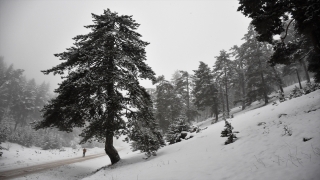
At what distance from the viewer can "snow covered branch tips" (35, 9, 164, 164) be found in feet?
32.6

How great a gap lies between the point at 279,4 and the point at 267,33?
199 centimetres

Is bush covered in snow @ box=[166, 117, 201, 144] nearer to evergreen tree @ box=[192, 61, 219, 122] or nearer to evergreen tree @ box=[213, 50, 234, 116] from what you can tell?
evergreen tree @ box=[192, 61, 219, 122]

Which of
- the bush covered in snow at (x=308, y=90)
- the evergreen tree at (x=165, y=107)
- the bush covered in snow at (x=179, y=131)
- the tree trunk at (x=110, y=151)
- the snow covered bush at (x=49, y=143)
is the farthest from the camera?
the snow covered bush at (x=49, y=143)

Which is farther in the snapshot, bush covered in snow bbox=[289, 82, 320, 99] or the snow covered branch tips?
bush covered in snow bbox=[289, 82, 320, 99]

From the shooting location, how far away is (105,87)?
38.9 feet

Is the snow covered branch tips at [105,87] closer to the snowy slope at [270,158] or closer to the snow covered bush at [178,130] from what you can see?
the snow covered bush at [178,130]

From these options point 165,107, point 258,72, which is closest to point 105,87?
point 165,107

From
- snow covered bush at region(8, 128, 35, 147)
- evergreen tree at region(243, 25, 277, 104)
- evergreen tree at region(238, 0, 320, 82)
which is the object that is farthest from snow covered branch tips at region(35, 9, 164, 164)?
snow covered bush at region(8, 128, 35, 147)

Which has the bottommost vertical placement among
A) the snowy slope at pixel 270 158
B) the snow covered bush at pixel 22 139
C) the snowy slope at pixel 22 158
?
the snowy slope at pixel 22 158

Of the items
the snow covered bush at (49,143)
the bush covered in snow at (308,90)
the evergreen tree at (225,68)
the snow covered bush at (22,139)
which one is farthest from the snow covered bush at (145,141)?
the snow covered bush at (22,139)

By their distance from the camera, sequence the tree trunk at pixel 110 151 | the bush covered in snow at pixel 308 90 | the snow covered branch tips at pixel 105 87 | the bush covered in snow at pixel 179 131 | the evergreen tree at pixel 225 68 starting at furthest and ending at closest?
the evergreen tree at pixel 225 68 < the bush covered in snow at pixel 179 131 < the bush covered in snow at pixel 308 90 < the tree trunk at pixel 110 151 < the snow covered branch tips at pixel 105 87

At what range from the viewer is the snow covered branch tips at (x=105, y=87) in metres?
9.95

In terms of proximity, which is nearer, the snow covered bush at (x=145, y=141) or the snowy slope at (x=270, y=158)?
the snowy slope at (x=270, y=158)

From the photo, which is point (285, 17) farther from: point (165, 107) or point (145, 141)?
point (165, 107)
